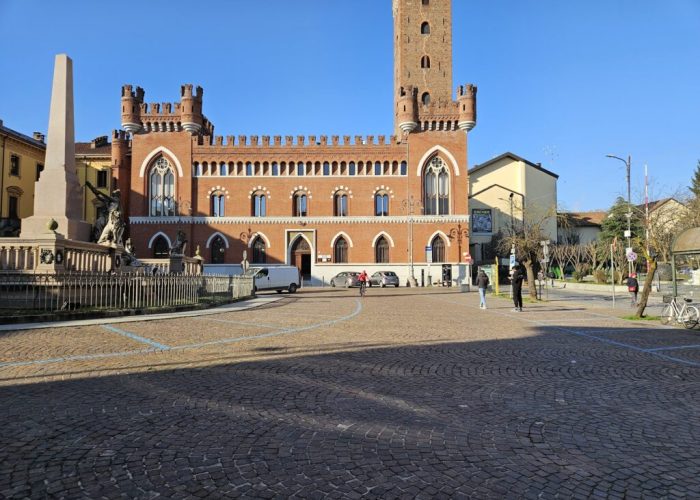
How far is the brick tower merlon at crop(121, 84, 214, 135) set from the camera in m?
47.4

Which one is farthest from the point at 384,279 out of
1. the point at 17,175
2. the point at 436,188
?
the point at 17,175

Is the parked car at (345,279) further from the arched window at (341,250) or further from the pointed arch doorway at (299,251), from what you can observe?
the pointed arch doorway at (299,251)

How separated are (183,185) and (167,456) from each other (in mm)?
47065

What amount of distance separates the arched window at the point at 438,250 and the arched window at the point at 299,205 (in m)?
13.5

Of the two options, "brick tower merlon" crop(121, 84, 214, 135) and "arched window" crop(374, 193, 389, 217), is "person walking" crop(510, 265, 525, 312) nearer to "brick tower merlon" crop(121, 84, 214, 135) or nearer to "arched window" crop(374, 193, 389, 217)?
"arched window" crop(374, 193, 389, 217)

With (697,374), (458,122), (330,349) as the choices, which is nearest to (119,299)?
(330,349)

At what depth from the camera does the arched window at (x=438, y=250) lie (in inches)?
1913

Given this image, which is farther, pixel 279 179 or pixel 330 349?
pixel 279 179

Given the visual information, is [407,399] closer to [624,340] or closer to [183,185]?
[624,340]

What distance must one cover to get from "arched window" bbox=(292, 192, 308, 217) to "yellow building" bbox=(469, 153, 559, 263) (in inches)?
951

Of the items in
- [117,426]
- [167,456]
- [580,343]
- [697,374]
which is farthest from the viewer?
[580,343]

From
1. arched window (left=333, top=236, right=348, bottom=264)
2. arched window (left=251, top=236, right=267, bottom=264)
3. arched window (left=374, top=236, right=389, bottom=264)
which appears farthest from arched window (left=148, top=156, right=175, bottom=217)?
arched window (left=374, top=236, right=389, bottom=264)

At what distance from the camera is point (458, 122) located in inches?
1923

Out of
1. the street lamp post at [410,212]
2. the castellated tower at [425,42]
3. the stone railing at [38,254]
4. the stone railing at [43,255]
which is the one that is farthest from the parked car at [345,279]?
the stone railing at [38,254]
